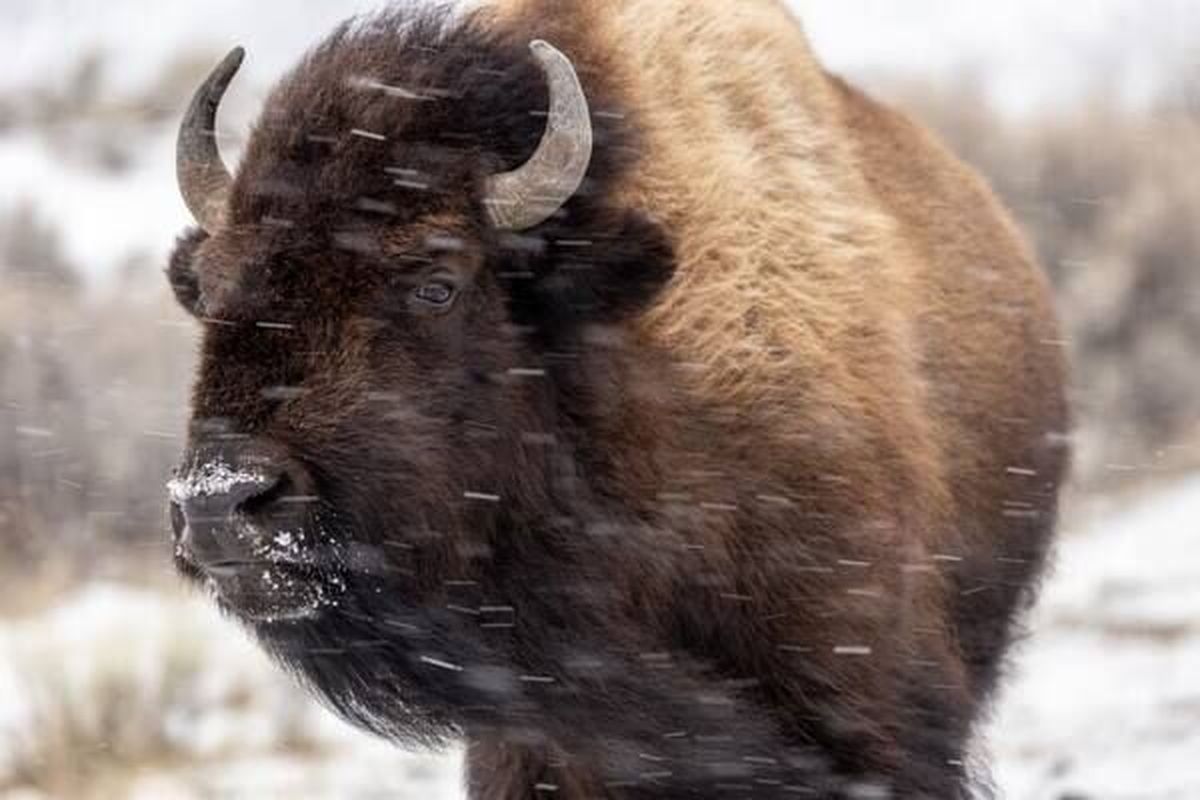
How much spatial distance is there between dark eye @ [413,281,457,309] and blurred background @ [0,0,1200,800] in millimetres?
1023

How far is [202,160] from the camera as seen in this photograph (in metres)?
4.73

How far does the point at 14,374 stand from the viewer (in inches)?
465

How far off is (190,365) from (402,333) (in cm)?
760

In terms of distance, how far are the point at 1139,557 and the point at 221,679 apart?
4.56m

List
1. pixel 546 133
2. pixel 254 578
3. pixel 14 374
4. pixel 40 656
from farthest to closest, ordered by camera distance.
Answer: pixel 14 374, pixel 40 656, pixel 546 133, pixel 254 578

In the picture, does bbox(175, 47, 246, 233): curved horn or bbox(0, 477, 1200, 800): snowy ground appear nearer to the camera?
bbox(175, 47, 246, 233): curved horn

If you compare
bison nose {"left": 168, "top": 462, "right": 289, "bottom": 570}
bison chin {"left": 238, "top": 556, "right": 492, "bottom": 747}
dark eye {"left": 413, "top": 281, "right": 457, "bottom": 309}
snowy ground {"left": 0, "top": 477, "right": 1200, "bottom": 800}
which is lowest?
snowy ground {"left": 0, "top": 477, "right": 1200, "bottom": 800}

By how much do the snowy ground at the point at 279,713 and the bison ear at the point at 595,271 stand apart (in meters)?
3.01

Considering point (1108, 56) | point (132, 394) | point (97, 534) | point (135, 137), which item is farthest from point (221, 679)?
point (1108, 56)

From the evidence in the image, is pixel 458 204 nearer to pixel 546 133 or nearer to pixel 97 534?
pixel 546 133

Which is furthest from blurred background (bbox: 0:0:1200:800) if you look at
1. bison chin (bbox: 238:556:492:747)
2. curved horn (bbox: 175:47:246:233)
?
bison chin (bbox: 238:556:492:747)

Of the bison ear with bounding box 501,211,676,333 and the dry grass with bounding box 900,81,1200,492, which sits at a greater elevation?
the bison ear with bounding box 501,211,676,333

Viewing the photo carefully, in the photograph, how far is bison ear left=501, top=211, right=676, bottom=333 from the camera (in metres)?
4.44

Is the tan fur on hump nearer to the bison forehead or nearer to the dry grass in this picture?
the bison forehead
